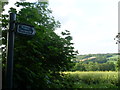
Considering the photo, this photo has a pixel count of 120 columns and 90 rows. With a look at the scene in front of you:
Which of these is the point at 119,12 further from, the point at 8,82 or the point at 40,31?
the point at 8,82

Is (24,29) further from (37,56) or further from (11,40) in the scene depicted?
(37,56)

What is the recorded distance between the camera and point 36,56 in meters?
1.94

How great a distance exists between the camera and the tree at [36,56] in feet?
5.61

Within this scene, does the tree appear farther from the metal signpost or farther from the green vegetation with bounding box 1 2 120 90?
the metal signpost

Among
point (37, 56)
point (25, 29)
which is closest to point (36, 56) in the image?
point (37, 56)

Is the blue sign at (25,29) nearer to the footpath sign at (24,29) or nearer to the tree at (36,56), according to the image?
the footpath sign at (24,29)

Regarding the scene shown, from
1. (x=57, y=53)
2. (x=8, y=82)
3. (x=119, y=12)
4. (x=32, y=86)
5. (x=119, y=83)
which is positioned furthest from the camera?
(x=119, y=83)

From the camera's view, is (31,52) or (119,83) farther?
(119,83)

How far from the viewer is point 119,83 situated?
6.95 m

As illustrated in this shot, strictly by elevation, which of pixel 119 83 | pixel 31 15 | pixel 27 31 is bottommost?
pixel 119 83

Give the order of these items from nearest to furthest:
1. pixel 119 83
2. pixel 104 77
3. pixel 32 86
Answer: pixel 32 86 < pixel 119 83 < pixel 104 77

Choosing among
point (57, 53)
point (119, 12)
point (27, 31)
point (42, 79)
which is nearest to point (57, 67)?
point (57, 53)

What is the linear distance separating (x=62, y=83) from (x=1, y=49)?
2.70ft

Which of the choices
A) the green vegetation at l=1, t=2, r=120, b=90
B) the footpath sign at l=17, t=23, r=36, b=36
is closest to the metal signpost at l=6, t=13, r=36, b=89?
the footpath sign at l=17, t=23, r=36, b=36
